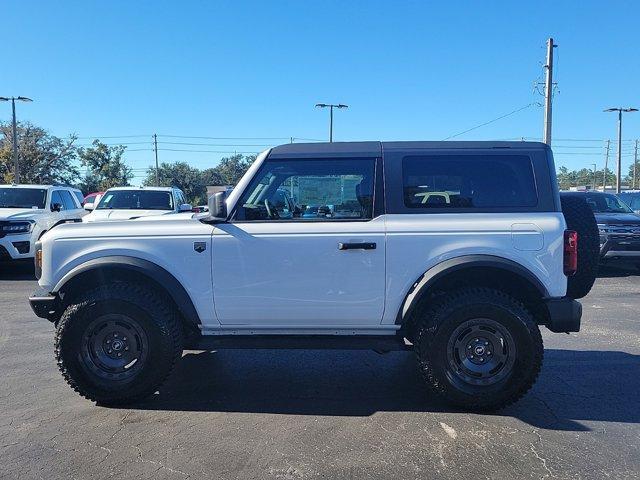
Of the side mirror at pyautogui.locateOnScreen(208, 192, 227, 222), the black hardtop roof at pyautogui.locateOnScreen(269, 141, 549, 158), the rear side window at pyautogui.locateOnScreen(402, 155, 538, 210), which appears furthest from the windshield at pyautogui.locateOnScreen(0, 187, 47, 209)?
the rear side window at pyautogui.locateOnScreen(402, 155, 538, 210)

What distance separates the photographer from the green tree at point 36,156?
45875mm

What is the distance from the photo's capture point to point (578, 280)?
4344 mm

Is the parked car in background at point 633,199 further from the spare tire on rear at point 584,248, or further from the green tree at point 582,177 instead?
the green tree at point 582,177

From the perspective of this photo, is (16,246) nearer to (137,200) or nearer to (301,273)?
(137,200)

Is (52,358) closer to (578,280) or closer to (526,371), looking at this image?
(526,371)

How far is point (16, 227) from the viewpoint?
10.5 meters

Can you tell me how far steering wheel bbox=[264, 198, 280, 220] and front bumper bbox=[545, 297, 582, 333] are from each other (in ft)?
7.24

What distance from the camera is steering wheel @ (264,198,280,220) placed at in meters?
4.18

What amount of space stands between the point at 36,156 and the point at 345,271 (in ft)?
177

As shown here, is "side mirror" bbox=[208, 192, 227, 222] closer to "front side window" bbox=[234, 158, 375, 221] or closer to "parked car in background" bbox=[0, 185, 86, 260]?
"front side window" bbox=[234, 158, 375, 221]

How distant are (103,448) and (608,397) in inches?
156

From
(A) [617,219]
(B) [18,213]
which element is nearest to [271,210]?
(B) [18,213]

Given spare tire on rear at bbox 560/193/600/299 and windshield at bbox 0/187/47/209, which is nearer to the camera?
spare tire on rear at bbox 560/193/600/299

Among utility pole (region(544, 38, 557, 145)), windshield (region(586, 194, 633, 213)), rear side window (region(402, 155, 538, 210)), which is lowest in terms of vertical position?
A: windshield (region(586, 194, 633, 213))
